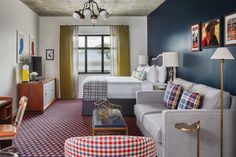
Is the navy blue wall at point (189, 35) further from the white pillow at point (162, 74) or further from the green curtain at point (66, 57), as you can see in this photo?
the green curtain at point (66, 57)

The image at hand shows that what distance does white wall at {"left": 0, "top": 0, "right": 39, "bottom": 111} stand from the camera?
570 cm

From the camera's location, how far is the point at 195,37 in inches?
198

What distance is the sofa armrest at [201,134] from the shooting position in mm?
3223

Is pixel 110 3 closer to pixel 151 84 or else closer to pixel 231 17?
pixel 151 84

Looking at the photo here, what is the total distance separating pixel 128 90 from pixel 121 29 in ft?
10.8

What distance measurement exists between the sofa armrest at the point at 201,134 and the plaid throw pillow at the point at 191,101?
381mm

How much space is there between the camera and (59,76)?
928 centimetres

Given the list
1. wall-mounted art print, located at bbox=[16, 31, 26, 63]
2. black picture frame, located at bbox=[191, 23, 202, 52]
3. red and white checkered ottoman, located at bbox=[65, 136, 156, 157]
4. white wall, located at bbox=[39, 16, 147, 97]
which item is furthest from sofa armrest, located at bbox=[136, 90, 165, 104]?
white wall, located at bbox=[39, 16, 147, 97]

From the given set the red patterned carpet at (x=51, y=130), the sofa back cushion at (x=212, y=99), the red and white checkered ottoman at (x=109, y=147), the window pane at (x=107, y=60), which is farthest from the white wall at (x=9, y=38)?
the red and white checkered ottoman at (x=109, y=147)

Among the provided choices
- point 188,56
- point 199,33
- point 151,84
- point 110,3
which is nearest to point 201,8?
point 199,33

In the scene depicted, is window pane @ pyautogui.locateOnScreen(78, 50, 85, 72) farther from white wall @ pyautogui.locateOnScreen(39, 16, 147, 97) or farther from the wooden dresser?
the wooden dresser

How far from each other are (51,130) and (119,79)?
2.47 metres

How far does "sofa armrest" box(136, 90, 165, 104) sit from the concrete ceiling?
276 centimetres

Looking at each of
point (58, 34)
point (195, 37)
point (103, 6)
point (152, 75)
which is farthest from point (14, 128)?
point (58, 34)
